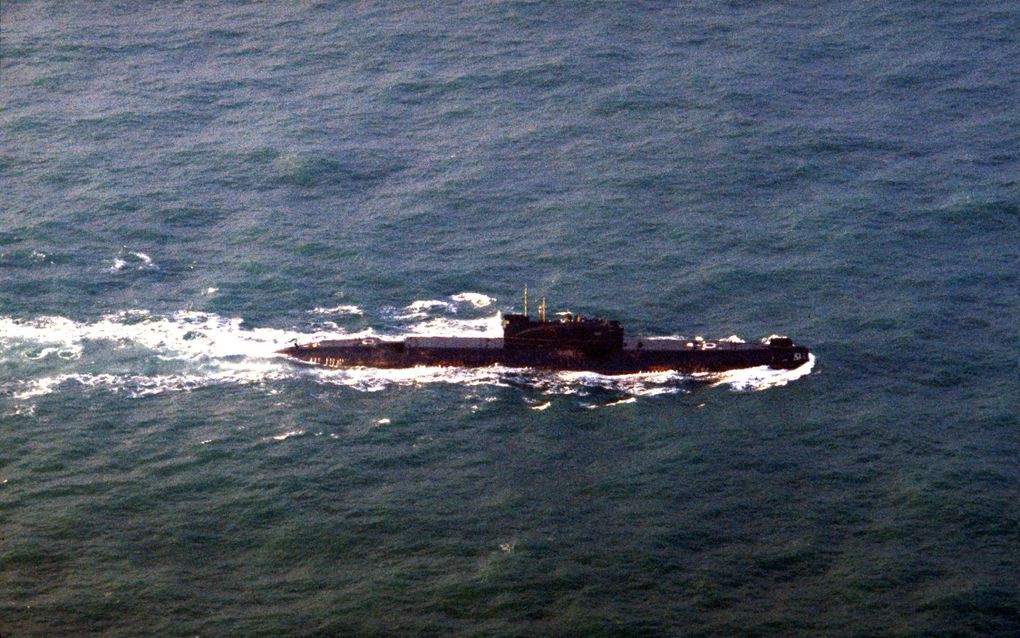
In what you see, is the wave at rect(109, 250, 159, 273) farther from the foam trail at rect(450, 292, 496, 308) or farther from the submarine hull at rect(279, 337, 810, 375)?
the foam trail at rect(450, 292, 496, 308)

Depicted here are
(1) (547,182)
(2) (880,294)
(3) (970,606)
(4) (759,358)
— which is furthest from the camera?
(1) (547,182)

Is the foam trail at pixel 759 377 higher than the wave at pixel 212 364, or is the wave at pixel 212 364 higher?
the wave at pixel 212 364

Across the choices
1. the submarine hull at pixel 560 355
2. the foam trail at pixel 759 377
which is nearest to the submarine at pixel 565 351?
the submarine hull at pixel 560 355

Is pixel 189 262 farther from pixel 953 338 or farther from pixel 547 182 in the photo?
pixel 953 338

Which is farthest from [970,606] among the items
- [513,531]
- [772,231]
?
[772,231]

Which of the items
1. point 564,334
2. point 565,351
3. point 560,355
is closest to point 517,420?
point 560,355

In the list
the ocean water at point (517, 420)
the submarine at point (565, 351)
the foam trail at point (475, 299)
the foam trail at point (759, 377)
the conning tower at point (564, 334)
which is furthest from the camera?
the foam trail at point (475, 299)

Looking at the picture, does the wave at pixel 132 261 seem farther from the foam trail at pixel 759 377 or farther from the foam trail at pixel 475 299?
the foam trail at pixel 759 377

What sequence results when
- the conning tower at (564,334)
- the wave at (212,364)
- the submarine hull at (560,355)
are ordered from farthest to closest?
the conning tower at (564,334) < the submarine hull at (560,355) < the wave at (212,364)
